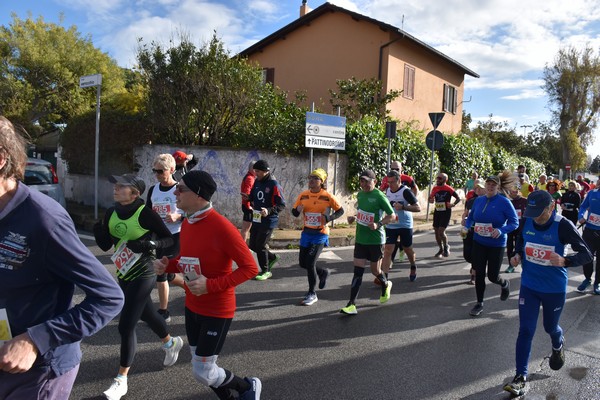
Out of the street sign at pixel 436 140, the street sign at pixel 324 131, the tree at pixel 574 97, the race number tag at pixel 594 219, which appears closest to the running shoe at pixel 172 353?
the race number tag at pixel 594 219

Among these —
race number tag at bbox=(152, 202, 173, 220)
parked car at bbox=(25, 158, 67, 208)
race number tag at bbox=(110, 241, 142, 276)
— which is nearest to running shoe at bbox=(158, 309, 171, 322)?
race number tag at bbox=(152, 202, 173, 220)

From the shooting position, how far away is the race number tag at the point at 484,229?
6.11 m

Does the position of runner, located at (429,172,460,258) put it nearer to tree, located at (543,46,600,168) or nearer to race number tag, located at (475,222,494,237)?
race number tag, located at (475,222,494,237)

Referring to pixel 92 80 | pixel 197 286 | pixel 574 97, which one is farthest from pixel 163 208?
pixel 574 97

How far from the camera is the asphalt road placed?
4047mm

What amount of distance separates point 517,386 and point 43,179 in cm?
1042

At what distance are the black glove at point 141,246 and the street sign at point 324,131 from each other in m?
7.94

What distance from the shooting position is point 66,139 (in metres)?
14.6

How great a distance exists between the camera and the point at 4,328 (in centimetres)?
185

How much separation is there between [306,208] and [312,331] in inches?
70.4

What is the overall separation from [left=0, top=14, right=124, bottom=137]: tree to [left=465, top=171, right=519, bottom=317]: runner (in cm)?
2191

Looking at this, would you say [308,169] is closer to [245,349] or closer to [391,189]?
[391,189]

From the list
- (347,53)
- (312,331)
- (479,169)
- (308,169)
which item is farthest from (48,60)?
(312,331)

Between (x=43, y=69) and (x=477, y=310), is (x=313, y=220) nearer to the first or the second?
(x=477, y=310)
